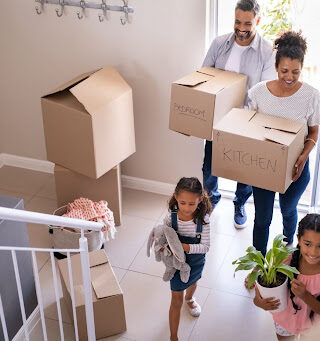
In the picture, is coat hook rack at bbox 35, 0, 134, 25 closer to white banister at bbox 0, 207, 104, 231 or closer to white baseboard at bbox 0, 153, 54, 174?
white baseboard at bbox 0, 153, 54, 174

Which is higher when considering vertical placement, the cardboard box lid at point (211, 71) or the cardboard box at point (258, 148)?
the cardboard box lid at point (211, 71)

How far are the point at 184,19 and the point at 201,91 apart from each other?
2.23ft

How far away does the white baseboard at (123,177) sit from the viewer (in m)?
4.00

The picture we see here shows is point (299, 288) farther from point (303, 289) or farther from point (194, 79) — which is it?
point (194, 79)

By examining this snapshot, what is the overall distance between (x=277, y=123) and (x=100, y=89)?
1125 mm

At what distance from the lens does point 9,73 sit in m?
3.97

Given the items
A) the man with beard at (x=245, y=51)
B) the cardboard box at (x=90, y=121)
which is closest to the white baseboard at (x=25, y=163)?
the cardboard box at (x=90, y=121)

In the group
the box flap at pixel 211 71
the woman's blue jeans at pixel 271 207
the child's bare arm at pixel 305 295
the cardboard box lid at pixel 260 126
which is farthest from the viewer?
the box flap at pixel 211 71

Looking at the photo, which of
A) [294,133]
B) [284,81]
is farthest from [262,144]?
[284,81]

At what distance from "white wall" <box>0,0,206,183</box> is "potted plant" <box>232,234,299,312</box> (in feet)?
4.96

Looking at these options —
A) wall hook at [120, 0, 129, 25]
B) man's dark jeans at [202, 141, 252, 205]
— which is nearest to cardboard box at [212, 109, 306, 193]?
man's dark jeans at [202, 141, 252, 205]

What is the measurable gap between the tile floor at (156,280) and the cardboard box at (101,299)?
3.4 inches

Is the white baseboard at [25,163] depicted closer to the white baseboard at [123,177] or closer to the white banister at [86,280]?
the white baseboard at [123,177]

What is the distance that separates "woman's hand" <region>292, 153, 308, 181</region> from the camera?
274 centimetres
